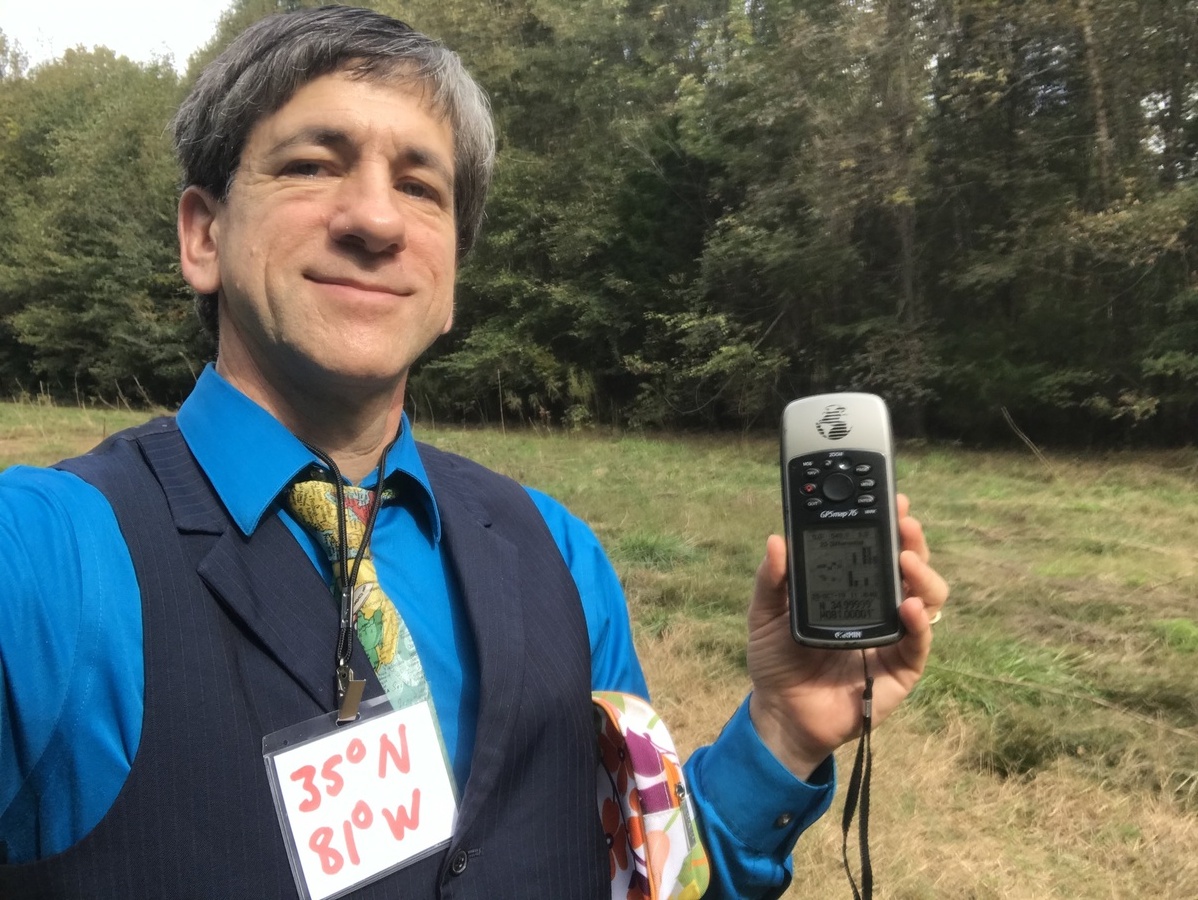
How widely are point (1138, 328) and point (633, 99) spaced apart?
1055 cm

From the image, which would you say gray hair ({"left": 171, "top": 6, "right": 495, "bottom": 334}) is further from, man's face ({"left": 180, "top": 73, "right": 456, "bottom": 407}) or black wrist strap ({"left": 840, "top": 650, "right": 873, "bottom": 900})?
black wrist strap ({"left": 840, "top": 650, "right": 873, "bottom": 900})

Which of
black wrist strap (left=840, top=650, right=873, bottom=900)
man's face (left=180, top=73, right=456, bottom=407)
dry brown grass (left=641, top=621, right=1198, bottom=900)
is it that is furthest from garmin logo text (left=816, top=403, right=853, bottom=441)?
dry brown grass (left=641, top=621, right=1198, bottom=900)

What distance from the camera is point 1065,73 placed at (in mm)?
11289

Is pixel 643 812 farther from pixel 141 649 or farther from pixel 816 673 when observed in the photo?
pixel 141 649

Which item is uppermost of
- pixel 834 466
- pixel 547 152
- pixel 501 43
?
pixel 501 43

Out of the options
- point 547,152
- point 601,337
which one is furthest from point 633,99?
point 601,337

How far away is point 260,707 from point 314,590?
142 millimetres

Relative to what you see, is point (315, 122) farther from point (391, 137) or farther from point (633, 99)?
point (633, 99)

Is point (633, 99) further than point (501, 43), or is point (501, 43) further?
point (501, 43)

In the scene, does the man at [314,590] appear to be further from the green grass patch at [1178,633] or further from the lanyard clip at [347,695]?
the green grass patch at [1178,633]

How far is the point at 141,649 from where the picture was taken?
820 mm

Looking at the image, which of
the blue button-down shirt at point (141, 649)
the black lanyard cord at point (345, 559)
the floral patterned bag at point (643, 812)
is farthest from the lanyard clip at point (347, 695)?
the floral patterned bag at point (643, 812)

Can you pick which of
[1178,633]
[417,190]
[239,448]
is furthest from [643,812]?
[1178,633]

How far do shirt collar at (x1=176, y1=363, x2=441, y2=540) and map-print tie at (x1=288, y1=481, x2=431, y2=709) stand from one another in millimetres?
38
